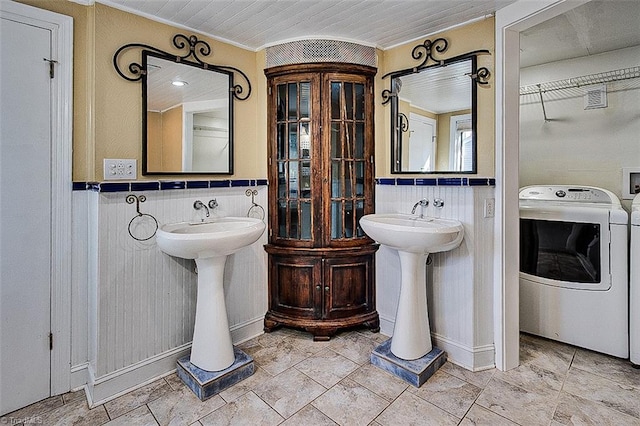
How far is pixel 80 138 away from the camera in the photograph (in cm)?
186

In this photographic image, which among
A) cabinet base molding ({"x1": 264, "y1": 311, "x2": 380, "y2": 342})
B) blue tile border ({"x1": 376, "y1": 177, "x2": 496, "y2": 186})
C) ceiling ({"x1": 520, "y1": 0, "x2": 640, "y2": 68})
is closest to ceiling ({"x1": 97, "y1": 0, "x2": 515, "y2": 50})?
ceiling ({"x1": 520, "y1": 0, "x2": 640, "y2": 68})

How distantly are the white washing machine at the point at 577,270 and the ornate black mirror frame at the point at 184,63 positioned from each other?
7.37 ft

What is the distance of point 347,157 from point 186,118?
1.12 m

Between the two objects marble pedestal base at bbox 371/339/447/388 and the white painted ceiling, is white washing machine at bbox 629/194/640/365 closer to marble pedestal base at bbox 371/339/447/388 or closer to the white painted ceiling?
marble pedestal base at bbox 371/339/447/388

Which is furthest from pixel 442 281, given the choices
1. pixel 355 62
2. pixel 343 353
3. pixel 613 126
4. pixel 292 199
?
pixel 613 126

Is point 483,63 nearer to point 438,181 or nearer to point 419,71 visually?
point 419,71

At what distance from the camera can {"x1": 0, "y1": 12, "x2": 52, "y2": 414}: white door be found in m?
1.67

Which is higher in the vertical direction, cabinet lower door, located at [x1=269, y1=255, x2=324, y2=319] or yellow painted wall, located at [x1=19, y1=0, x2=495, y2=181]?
yellow painted wall, located at [x1=19, y1=0, x2=495, y2=181]

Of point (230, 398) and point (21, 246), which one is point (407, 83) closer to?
point (230, 398)

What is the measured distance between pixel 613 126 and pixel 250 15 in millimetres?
2867

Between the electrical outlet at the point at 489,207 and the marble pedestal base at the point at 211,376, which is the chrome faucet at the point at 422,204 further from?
the marble pedestal base at the point at 211,376

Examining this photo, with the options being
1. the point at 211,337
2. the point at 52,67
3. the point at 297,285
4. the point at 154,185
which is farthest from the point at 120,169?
the point at 297,285

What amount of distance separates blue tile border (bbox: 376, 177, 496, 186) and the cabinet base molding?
1.01 m

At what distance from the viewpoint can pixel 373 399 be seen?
71.4 inches
